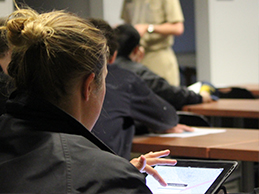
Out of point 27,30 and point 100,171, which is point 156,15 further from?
point 100,171

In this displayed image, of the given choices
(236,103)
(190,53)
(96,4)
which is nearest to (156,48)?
(96,4)

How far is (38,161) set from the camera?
0.74 meters

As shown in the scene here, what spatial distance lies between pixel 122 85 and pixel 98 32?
102 centimetres

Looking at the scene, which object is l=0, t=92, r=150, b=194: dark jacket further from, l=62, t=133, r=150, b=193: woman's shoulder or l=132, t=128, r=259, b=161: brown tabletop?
l=132, t=128, r=259, b=161: brown tabletop

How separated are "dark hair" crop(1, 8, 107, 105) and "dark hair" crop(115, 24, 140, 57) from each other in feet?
5.09

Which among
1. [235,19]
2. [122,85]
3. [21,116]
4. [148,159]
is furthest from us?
[235,19]

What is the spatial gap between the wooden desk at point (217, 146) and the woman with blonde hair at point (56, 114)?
2.41 ft

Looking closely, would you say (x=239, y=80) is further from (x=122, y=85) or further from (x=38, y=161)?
(x=38, y=161)

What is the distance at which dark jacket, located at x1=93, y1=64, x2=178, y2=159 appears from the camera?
1.85 meters

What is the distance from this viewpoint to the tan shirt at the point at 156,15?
3439 millimetres

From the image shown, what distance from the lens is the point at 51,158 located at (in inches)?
29.3

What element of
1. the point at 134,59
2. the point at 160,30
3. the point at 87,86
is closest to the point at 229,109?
the point at 134,59

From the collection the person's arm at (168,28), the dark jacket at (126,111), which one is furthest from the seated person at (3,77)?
the person's arm at (168,28)

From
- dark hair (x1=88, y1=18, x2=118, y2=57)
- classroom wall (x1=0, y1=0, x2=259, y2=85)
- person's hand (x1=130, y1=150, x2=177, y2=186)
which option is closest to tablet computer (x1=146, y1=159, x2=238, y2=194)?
person's hand (x1=130, y1=150, x2=177, y2=186)
